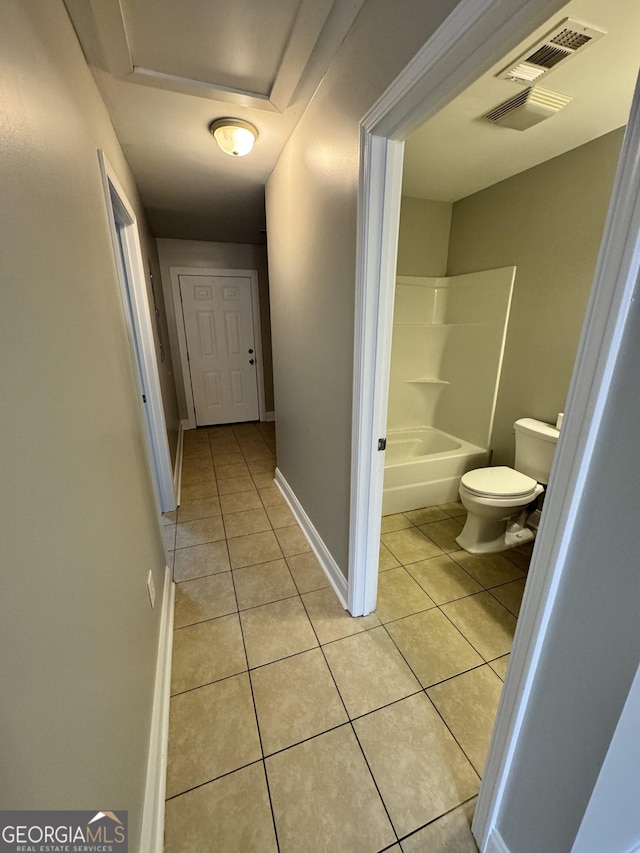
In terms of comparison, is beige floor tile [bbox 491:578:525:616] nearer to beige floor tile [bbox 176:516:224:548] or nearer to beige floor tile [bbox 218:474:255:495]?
beige floor tile [bbox 176:516:224:548]

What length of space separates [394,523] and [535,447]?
3.37 ft

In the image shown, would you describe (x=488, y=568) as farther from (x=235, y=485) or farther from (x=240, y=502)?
(x=235, y=485)

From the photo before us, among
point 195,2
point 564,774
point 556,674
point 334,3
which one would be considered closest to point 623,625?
point 556,674

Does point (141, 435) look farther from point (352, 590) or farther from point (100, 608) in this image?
point (352, 590)

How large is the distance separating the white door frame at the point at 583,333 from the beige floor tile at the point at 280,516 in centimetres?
96

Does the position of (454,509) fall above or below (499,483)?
below

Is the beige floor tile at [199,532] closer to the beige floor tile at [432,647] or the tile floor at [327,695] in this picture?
the tile floor at [327,695]

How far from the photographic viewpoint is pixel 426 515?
2486 mm

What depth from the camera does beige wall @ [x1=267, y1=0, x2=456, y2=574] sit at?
1057 millimetres

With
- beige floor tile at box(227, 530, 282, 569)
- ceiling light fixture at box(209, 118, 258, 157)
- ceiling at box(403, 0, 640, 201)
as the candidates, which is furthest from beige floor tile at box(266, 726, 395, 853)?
A: ceiling light fixture at box(209, 118, 258, 157)

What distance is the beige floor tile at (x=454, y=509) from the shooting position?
8.20ft

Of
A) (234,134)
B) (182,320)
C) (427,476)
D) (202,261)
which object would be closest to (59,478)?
(234,134)

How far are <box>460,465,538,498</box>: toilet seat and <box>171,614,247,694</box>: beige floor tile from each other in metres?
1.47

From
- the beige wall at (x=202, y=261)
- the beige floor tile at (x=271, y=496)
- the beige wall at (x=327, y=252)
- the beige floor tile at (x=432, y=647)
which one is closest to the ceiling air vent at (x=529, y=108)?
the beige wall at (x=327, y=252)
